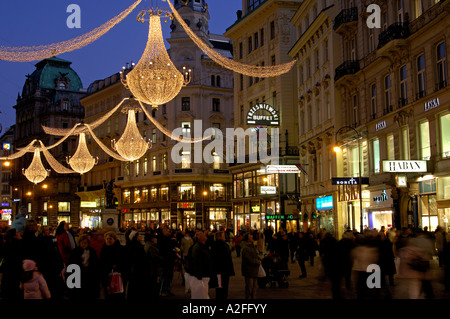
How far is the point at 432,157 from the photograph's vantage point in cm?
2873

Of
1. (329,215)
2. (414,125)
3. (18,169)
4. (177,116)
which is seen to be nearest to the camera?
(414,125)

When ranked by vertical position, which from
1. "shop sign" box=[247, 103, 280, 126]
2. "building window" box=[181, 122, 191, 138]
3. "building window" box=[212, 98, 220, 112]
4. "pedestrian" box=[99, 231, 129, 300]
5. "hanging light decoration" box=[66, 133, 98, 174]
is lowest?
"pedestrian" box=[99, 231, 129, 300]

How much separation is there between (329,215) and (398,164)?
13.7 m

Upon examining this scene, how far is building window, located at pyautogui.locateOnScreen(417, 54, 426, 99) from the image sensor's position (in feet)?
97.5

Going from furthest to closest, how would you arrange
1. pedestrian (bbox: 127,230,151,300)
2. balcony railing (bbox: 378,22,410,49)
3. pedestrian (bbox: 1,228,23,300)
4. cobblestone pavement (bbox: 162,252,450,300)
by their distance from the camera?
balcony railing (bbox: 378,22,410,49) < cobblestone pavement (bbox: 162,252,450,300) < pedestrian (bbox: 127,230,151,300) < pedestrian (bbox: 1,228,23,300)

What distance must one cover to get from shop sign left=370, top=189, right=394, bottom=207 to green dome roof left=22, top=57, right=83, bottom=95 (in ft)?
262

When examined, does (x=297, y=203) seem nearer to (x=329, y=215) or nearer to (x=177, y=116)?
(x=329, y=215)

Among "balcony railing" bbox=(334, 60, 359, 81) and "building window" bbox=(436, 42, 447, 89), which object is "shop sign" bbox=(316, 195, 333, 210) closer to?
"balcony railing" bbox=(334, 60, 359, 81)

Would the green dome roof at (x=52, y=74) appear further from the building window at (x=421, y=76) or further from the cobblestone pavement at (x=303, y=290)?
the cobblestone pavement at (x=303, y=290)

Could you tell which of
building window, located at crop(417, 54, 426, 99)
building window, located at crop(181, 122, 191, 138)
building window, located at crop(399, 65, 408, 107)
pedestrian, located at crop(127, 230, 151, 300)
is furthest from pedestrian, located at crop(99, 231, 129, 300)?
building window, located at crop(181, 122, 191, 138)

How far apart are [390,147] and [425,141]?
401 cm

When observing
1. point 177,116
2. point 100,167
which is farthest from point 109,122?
point 177,116
